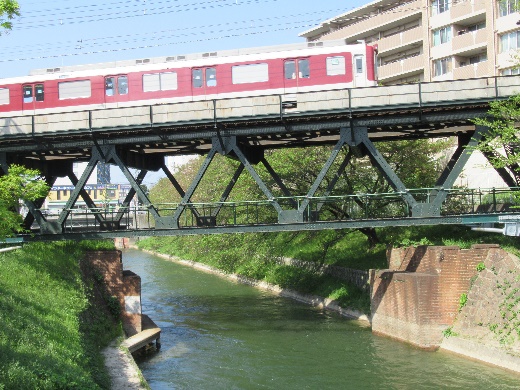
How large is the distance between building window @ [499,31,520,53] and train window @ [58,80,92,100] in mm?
32950

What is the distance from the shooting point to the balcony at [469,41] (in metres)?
55.2

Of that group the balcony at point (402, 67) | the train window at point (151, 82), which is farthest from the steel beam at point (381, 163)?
the balcony at point (402, 67)

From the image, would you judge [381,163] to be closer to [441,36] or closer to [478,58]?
[478,58]

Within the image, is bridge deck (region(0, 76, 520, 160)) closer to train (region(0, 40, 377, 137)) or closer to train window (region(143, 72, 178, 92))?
train (region(0, 40, 377, 137))

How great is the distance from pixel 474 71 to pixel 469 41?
260cm

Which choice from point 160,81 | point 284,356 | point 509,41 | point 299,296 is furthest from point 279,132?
point 509,41

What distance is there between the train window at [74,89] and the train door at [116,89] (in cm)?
101

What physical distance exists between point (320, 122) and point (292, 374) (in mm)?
9671

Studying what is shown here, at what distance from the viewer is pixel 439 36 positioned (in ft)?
198

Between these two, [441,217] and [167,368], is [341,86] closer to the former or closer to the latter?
[441,217]

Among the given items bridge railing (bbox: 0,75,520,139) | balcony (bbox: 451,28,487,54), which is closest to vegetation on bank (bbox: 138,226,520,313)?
bridge railing (bbox: 0,75,520,139)

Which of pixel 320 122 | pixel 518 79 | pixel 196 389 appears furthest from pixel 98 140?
pixel 518 79

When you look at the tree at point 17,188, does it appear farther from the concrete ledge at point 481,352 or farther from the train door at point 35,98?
the concrete ledge at point 481,352

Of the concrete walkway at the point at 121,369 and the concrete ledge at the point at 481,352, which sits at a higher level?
the concrete walkway at the point at 121,369
